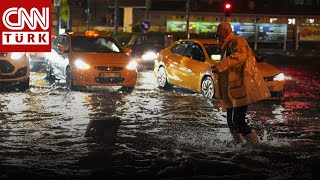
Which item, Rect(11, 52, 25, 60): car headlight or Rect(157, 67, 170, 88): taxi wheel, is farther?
Rect(157, 67, 170, 88): taxi wheel

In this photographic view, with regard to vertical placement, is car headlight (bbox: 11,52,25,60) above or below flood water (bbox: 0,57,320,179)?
above

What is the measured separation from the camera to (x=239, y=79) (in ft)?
29.1

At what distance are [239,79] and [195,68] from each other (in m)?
7.26

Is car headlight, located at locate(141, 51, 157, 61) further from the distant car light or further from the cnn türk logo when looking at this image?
the cnn türk logo

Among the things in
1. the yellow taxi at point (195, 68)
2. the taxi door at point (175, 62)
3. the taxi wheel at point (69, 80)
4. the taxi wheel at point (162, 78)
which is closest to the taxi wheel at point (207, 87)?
the yellow taxi at point (195, 68)

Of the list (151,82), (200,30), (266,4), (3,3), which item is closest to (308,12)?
(266,4)

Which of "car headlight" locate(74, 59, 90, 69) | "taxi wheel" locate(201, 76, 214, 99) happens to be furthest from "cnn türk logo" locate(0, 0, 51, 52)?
"taxi wheel" locate(201, 76, 214, 99)

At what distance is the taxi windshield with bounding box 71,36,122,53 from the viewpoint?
17438 millimetres

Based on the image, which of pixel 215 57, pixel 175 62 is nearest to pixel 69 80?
pixel 175 62

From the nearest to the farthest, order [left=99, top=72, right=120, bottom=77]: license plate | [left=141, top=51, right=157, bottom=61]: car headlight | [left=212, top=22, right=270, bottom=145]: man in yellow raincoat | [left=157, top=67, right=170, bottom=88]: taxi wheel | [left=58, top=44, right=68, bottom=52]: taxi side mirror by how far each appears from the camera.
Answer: [left=212, top=22, right=270, bottom=145]: man in yellow raincoat
[left=99, top=72, right=120, bottom=77]: license plate
[left=58, top=44, right=68, bottom=52]: taxi side mirror
[left=157, top=67, right=170, bottom=88]: taxi wheel
[left=141, top=51, right=157, bottom=61]: car headlight

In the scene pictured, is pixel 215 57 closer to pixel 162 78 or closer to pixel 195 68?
pixel 195 68

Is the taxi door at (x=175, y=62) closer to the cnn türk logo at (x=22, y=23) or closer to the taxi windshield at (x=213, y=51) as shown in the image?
the taxi windshield at (x=213, y=51)

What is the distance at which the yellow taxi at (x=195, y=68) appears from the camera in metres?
15.4

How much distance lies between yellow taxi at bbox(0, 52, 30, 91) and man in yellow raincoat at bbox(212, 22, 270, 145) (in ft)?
26.5
